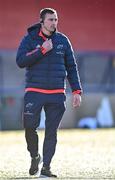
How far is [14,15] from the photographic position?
810 inches

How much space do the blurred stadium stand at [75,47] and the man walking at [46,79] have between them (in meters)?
10.6

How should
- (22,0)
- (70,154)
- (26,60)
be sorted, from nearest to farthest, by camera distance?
(26,60) → (70,154) → (22,0)

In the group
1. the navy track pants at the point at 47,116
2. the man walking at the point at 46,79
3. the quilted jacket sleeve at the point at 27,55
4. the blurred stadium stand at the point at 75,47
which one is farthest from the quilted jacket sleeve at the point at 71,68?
the blurred stadium stand at the point at 75,47

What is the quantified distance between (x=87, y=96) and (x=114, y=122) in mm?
1060

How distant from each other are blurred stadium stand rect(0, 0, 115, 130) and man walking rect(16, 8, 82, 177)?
10.6m

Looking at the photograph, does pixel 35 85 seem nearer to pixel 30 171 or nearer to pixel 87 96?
pixel 30 171

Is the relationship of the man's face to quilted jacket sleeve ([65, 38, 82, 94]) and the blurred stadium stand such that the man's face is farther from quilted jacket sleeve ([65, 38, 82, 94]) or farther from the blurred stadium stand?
the blurred stadium stand

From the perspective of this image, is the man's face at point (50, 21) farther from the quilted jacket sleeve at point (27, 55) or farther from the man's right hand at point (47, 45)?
the quilted jacket sleeve at point (27, 55)

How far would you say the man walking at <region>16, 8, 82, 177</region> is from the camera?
896 cm

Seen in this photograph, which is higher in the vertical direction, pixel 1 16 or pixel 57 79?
pixel 1 16

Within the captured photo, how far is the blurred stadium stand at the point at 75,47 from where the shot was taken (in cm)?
1989

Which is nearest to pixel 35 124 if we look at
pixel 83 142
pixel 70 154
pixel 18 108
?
pixel 70 154

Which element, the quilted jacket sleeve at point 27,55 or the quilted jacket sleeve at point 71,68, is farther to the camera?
the quilted jacket sleeve at point 71,68

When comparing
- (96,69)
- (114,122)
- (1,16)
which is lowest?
(114,122)
